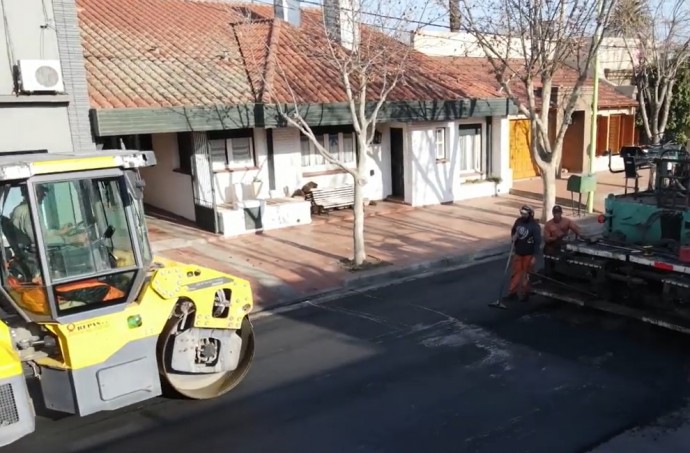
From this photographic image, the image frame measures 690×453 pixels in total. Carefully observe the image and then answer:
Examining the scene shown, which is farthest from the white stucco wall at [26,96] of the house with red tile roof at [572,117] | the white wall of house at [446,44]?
the white wall of house at [446,44]

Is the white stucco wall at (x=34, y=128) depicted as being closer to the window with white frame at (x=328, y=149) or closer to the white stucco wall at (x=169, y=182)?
the white stucco wall at (x=169, y=182)

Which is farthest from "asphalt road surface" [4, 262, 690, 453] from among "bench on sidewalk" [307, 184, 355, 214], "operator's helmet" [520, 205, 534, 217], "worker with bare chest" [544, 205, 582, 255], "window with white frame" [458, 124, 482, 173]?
"window with white frame" [458, 124, 482, 173]

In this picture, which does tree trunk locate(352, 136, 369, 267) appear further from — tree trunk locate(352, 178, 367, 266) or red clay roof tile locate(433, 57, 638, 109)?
red clay roof tile locate(433, 57, 638, 109)

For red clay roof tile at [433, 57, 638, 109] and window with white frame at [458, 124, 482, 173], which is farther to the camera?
red clay roof tile at [433, 57, 638, 109]

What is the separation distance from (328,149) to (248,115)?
369 cm

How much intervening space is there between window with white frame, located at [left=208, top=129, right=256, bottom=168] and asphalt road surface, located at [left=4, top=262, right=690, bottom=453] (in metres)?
7.59

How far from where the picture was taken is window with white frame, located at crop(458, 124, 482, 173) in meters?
20.0

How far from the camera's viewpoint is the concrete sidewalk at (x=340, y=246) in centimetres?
1201

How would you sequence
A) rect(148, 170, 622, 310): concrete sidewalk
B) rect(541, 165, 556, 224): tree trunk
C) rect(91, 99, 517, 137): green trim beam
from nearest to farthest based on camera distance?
rect(148, 170, 622, 310): concrete sidewalk
rect(91, 99, 517, 137): green trim beam
rect(541, 165, 556, 224): tree trunk

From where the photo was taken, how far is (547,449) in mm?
5836

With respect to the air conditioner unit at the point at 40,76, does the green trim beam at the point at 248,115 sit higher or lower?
lower

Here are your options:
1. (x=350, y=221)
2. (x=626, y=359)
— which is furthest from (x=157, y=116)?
(x=626, y=359)

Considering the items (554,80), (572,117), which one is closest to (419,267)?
(572,117)

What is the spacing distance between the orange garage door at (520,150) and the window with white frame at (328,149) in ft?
22.1
